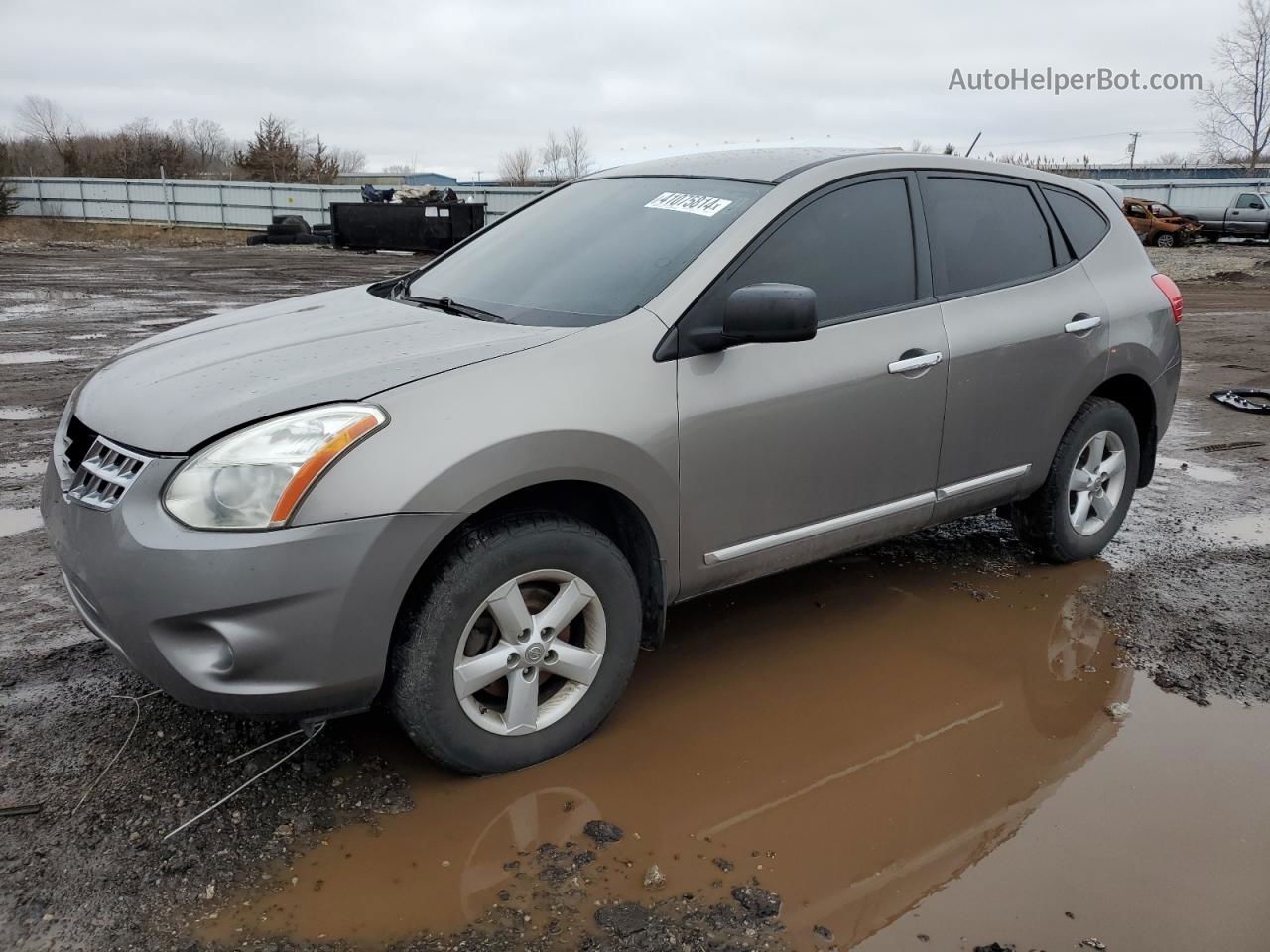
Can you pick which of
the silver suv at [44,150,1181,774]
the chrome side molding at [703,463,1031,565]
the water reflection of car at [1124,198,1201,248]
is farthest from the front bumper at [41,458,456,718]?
the water reflection of car at [1124,198,1201,248]

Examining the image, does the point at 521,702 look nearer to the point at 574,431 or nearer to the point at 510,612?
the point at 510,612

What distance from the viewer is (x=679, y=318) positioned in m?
3.15

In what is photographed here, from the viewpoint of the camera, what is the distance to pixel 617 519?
317 centimetres

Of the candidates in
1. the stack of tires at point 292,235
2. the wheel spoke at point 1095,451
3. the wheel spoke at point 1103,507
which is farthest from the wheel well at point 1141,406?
the stack of tires at point 292,235

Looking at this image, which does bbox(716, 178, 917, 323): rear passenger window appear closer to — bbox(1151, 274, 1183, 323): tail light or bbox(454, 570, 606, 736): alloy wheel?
bbox(454, 570, 606, 736): alloy wheel

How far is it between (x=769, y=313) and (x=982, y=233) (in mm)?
1557

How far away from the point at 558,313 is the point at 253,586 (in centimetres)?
131

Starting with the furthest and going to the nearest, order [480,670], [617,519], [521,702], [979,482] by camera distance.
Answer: [979,482] → [617,519] → [521,702] → [480,670]

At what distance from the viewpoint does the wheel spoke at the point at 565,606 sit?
2.89 metres

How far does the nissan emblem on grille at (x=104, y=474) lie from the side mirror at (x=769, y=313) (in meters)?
1.64

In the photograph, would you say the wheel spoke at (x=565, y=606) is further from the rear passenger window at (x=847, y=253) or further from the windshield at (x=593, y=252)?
the rear passenger window at (x=847, y=253)

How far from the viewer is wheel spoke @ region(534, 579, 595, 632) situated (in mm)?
2893

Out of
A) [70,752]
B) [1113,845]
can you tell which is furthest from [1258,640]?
[70,752]

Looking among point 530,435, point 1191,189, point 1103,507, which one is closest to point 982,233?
point 1103,507
